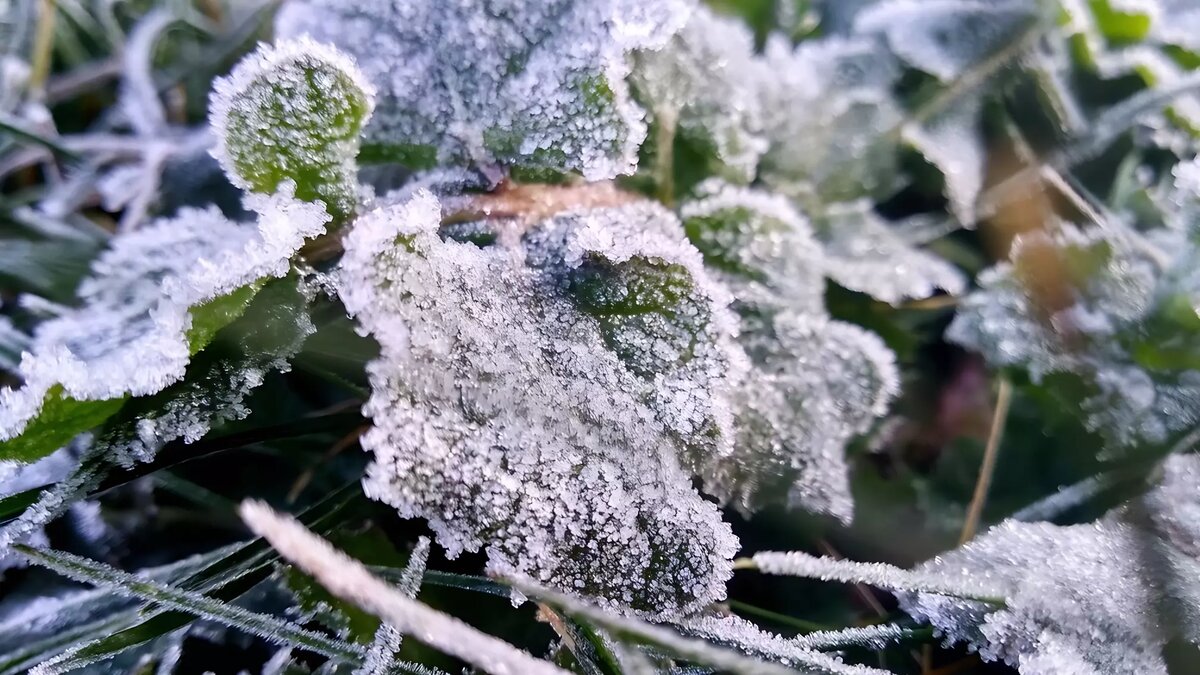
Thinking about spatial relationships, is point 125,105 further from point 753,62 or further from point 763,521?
point 763,521

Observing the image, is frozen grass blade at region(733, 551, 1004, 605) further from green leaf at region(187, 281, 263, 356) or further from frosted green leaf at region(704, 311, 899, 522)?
green leaf at region(187, 281, 263, 356)

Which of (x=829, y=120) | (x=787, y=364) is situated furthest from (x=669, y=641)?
(x=829, y=120)

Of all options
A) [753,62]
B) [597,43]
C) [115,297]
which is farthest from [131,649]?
[753,62]

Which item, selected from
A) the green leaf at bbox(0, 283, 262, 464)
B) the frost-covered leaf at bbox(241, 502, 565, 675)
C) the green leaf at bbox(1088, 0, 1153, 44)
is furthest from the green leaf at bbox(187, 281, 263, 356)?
the green leaf at bbox(1088, 0, 1153, 44)

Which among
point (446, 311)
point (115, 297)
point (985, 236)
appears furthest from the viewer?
point (985, 236)

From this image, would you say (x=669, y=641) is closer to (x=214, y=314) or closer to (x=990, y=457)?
(x=214, y=314)
